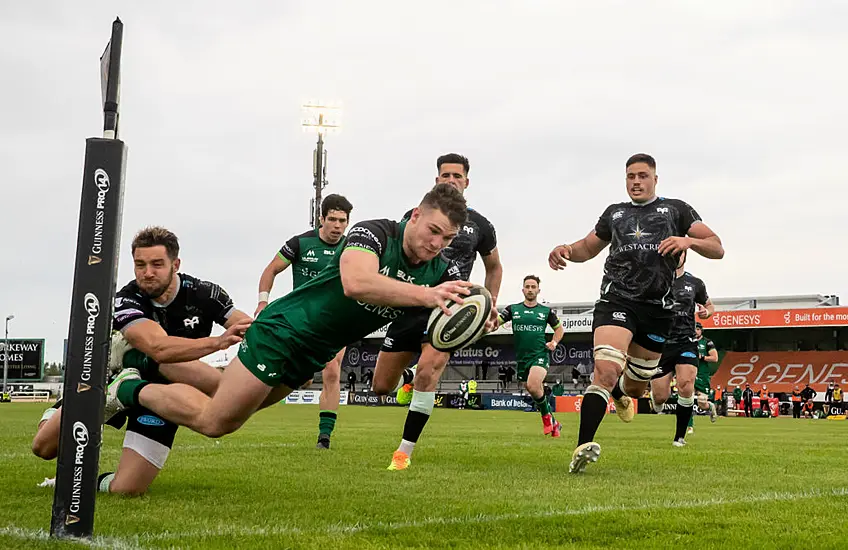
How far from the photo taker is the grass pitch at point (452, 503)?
13.5 ft

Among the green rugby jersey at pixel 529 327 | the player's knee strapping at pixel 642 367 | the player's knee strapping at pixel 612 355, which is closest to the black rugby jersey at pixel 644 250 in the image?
the player's knee strapping at pixel 612 355

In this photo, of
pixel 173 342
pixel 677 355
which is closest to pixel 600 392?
pixel 173 342

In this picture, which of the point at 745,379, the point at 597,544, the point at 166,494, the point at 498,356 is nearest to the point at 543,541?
the point at 597,544

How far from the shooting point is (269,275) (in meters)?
10.5

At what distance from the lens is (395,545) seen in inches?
156

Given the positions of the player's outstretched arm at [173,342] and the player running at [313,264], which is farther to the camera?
the player running at [313,264]

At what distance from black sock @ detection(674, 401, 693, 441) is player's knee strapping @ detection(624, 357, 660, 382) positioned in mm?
4151

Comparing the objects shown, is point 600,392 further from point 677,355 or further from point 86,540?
point 677,355

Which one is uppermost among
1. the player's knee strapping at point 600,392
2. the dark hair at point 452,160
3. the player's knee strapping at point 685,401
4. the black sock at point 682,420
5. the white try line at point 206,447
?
the dark hair at point 452,160

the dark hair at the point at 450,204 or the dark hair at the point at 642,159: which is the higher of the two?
the dark hair at the point at 642,159

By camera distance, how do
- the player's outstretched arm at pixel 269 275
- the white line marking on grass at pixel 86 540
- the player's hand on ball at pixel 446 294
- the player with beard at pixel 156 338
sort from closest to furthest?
1. the white line marking on grass at pixel 86 540
2. the player's hand on ball at pixel 446 294
3. the player with beard at pixel 156 338
4. the player's outstretched arm at pixel 269 275

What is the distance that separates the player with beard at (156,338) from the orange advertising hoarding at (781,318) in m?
46.0

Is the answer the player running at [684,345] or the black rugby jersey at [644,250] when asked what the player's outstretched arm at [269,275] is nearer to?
the black rugby jersey at [644,250]

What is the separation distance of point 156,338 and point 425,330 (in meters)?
3.34
